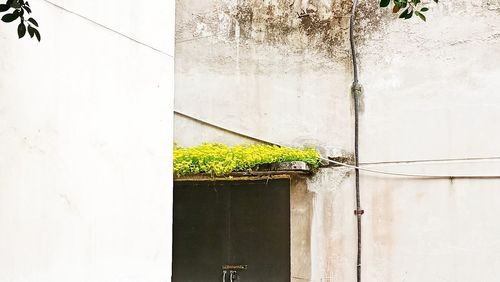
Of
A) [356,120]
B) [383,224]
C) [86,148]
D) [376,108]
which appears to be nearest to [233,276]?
[383,224]

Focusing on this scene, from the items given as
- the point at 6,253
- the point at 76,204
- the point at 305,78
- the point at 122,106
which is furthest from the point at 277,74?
the point at 6,253

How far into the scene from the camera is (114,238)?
385 centimetres

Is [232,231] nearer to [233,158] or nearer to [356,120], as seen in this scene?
[233,158]

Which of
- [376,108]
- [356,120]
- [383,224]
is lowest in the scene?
[383,224]

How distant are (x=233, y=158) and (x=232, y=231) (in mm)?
1093

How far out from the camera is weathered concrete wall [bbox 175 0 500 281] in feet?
21.0

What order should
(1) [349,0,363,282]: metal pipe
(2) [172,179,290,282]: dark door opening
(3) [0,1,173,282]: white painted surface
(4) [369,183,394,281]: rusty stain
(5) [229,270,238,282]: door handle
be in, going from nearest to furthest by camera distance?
(3) [0,1,173,282]: white painted surface → (4) [369,183,394,281]: rusty stain → (1) [349,0,363,282]: metal pipe → (2) [172,179,290,282]: dark door opening → (5) [229,270,238,282]: door handle

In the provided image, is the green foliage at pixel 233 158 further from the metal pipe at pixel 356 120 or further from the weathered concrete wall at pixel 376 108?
the metal pipe at pixel 356 120

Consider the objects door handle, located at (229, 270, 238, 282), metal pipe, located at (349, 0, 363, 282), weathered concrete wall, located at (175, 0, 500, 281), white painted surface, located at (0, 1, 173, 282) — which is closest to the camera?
white painted surface, located at (0, 1, 173, 282)

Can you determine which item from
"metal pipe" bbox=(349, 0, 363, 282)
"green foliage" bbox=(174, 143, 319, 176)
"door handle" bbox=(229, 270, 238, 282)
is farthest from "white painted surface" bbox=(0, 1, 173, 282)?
"door handle" bbox=(229, 270, 238, 282)

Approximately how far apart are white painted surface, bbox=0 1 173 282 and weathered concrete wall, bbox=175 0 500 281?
9.99ft

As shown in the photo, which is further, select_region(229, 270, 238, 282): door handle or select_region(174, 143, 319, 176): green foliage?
select_region(229, 270, 238, 282): door handle

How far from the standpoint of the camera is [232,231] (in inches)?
293

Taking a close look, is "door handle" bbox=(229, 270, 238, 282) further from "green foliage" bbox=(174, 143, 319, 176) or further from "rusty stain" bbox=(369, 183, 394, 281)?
"rusty stain" bbox=(369, 183, 394, 281)
